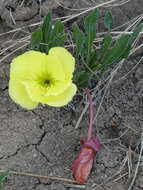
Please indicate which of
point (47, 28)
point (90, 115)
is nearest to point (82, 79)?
point (90, 115)

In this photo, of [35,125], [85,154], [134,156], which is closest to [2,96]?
[35,125]

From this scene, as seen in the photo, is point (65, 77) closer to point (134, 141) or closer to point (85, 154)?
point (85, 154)

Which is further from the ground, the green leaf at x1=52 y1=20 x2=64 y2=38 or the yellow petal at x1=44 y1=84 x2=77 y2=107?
the green leaf at x1=52 y1=20 x2=64 y2=38

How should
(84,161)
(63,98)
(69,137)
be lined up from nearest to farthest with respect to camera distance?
1. (63,98)
2. (84,161)
3. (69,137)

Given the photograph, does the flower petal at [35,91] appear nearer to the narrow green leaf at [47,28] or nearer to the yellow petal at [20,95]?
the yellow petal at [20,95]

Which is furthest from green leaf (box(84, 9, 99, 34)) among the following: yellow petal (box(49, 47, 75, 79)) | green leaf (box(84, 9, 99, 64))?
yellow petal (box(49, 47, 75, 79))

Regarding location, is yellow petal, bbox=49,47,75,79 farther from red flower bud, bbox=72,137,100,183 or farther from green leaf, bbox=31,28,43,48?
red flower bud, bbox=72,137,100,183

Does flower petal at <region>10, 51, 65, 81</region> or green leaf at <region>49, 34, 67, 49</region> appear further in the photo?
green leaf at <region>49, 34, 67, 49</region>

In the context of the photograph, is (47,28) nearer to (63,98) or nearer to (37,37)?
(37,37)
